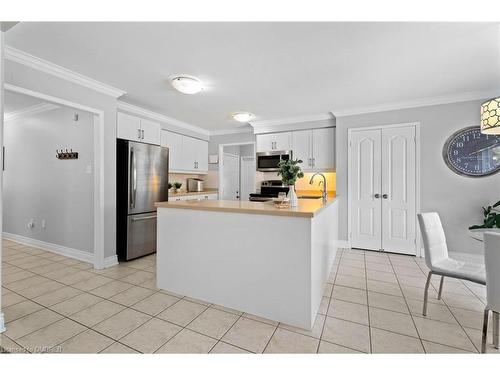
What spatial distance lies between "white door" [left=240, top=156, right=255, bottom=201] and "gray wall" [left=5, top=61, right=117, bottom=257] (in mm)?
3983

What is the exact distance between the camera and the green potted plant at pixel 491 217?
282 cm

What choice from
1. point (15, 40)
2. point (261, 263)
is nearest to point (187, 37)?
point (15, 40)

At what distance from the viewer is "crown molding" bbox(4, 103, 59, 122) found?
379cm

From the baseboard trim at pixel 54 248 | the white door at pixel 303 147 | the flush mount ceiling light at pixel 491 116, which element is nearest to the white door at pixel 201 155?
the white door at pixel 303 147

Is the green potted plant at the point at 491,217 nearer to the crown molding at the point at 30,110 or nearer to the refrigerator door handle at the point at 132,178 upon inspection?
the refrigerator door handle at the point at 132,178

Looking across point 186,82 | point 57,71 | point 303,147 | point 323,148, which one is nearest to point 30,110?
point 57,71

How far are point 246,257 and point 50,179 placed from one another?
3.78 metres

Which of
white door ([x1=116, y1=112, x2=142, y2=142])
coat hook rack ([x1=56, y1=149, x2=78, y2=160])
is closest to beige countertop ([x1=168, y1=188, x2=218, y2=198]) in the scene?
white door ([x1=116, y1=112, x2=142, y2=142])

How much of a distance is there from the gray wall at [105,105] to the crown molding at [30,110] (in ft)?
4.16

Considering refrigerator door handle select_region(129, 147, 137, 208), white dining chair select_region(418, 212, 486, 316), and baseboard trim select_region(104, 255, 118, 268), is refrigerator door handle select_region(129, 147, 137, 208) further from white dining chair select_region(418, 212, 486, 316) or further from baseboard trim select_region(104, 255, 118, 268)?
white dining chair select_region(418, 212, 486, 316)

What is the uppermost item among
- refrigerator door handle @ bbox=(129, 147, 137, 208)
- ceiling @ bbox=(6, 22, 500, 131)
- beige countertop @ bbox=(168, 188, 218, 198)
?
ceiling @ bbox=(6, 22, 500, 131)
